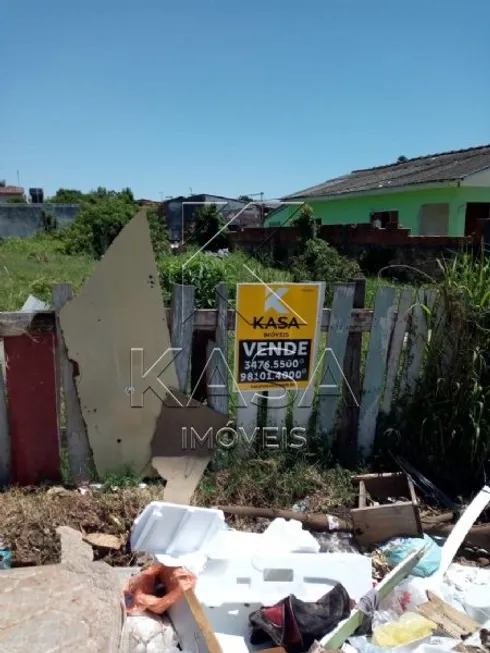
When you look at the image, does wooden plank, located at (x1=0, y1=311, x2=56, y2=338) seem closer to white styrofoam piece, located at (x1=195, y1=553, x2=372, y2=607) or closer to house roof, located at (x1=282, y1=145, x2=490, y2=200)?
white styrofoam piece, located at (x1=195, y1=553, x2=372, y2=607)

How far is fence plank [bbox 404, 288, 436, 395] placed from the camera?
12.7 ft

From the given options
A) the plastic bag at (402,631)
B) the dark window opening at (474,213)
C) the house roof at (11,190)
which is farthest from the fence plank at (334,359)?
the house roof at (11,190)

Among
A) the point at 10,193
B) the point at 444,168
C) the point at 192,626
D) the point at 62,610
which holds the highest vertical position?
the point at 10,193

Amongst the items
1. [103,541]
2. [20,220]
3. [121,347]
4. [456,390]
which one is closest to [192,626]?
[103,541]

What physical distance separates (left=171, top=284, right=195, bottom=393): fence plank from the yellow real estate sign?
31 centimetres

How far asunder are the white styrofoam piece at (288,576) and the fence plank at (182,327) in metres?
1.20

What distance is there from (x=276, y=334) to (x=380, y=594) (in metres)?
1.65

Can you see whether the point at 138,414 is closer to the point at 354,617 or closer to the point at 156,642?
the point at 156,642

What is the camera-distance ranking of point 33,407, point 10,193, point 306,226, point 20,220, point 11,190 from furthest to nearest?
point 11,190, point 10,193, point 20,220, point 306,226, point 33,407

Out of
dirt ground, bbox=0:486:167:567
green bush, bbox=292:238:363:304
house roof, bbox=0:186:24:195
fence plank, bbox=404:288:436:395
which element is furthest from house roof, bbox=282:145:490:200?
house roof, bbox=0:186:24:195

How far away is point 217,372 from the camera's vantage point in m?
3.70

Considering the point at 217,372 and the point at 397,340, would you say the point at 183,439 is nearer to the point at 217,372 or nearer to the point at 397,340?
the point at 217,372

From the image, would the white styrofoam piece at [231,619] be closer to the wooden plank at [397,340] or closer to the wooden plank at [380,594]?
the wooden plank at [380,594]

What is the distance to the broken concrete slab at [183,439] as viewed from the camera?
3.65 meters
